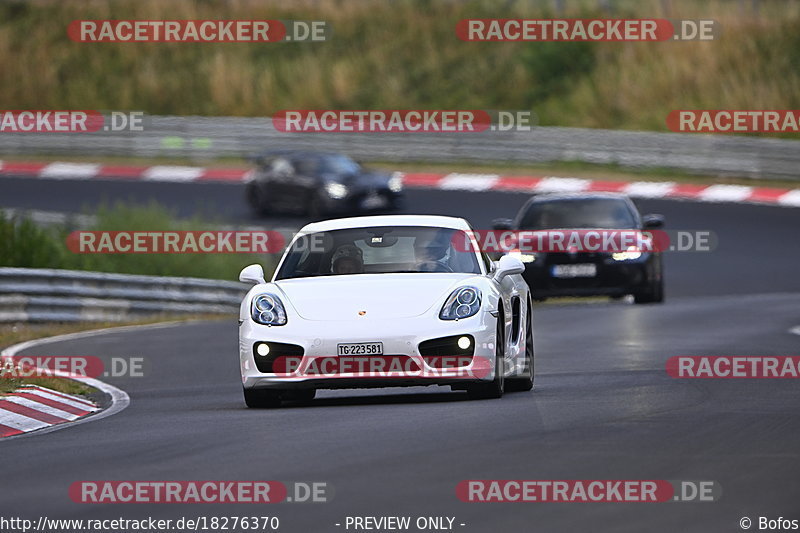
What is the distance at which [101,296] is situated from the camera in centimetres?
2491

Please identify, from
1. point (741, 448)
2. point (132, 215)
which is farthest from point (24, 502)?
point (132, 215)

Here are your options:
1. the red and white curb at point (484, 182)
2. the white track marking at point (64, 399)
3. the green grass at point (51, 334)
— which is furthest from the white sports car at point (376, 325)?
the red and white curb at point (484, 182)

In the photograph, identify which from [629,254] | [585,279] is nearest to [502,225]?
[585,279]

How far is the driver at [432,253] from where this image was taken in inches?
514

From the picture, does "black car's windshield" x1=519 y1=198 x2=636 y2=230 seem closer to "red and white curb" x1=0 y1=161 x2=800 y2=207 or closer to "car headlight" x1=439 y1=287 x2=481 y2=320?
"red and white curb" x1=0 y1=161 x2=800 y2=207

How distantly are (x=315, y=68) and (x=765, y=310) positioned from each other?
29.7 m

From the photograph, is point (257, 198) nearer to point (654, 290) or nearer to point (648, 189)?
point (648, 189)

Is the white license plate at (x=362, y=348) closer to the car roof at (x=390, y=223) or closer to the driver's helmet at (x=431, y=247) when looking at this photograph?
the driver's helmet at (x=431, y=247)

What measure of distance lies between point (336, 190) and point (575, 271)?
13.2 meters

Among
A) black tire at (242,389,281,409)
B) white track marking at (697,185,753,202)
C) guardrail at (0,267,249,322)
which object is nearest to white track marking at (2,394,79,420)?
black tire at (242,389,281,409)

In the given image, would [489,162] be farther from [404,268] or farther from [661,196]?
[404,268]

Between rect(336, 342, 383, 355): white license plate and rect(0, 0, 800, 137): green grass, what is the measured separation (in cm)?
3262

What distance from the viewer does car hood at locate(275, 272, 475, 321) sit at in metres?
12.2

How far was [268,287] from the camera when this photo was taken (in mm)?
12734
